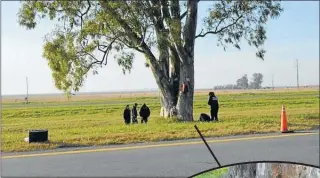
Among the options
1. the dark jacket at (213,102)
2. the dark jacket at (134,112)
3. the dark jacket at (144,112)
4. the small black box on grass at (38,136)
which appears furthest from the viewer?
the dark jacket at (134,112)

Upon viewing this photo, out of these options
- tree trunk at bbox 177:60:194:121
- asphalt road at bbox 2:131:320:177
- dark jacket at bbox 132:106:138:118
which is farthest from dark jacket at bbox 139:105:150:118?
asphalt road at bbox 2:131:320:177

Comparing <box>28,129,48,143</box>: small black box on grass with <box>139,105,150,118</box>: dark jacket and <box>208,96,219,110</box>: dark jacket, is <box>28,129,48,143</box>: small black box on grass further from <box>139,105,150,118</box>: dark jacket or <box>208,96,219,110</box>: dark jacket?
<box>208,96,219,110</box>: dark jacket

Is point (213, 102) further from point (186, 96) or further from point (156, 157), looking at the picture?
point (156, 157)

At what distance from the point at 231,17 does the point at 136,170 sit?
44.9 feet

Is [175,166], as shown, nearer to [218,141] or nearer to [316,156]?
[316,156]

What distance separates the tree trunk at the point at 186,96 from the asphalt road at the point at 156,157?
26.8ft

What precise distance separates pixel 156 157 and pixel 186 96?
1109 centimetres

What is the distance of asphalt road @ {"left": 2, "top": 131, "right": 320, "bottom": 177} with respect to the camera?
8.03 metres

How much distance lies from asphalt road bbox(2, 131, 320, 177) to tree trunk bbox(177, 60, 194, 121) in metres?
8.18

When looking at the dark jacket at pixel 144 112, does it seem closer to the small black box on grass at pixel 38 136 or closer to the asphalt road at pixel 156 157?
the asphalt road at pixel 156 157

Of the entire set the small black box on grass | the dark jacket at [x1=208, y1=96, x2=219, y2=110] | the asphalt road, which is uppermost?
the dark jacket at [x1=208, y1=96, x2=219, y2=110]

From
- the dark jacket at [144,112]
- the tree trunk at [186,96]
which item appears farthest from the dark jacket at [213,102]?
the dark jacket at [144,112]

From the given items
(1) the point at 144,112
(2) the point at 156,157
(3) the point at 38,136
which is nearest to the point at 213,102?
(1) the point at 144,112

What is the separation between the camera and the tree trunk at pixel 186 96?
2009cm
